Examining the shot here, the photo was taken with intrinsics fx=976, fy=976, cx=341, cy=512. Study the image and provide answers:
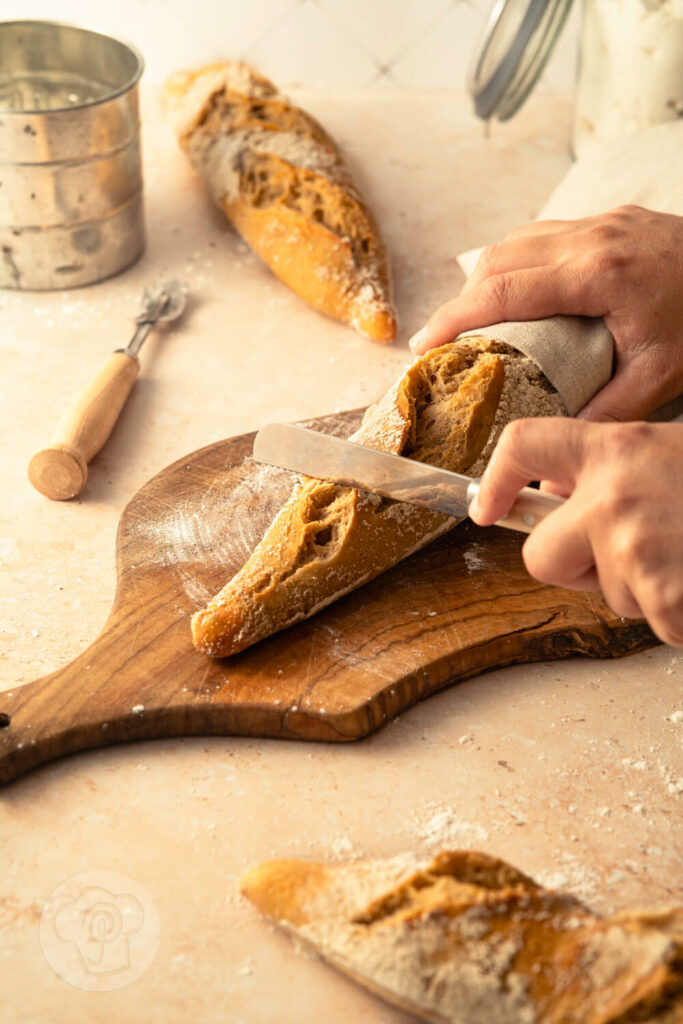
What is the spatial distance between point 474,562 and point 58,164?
0.93m

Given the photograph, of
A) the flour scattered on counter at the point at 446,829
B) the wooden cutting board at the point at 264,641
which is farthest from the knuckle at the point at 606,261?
the flour scattered on counter at the point at 446,829

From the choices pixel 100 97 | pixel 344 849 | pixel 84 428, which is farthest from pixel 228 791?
pixel 100 97

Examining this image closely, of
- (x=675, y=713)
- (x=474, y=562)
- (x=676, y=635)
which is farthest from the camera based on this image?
(x=474, y=562)

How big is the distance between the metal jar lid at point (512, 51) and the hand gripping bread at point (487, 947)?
158 cm

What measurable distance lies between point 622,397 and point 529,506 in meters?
0.33

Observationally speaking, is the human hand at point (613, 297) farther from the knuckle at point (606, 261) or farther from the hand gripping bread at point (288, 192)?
the hand gripping bread at point (288, 192)

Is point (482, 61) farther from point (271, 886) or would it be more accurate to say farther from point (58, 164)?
point (271, 886)

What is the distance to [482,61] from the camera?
1.92 meters

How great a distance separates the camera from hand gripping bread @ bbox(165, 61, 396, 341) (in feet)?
5.27

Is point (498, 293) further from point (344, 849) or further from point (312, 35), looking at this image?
point (312, 35)

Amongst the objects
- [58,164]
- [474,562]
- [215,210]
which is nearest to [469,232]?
[215,210]

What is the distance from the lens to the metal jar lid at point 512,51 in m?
1.82

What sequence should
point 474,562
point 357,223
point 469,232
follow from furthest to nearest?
point 469,232 → point 357,223 → point 474,562

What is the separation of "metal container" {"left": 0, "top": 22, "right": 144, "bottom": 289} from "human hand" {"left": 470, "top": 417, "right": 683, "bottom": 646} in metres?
0.99
